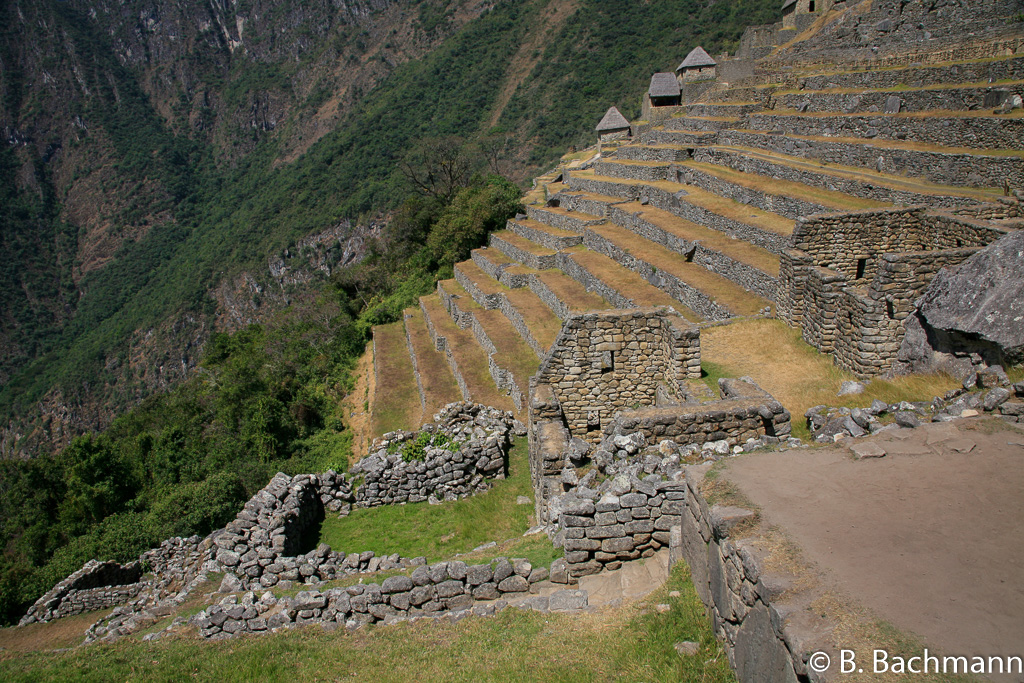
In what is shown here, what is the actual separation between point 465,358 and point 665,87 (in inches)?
1194

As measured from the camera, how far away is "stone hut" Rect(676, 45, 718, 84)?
128ft

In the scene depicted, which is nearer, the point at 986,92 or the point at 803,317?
the point at 803,317

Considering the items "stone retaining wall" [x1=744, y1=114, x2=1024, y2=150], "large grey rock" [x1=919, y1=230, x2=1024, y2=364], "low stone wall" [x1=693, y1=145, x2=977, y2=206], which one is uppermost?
"stone retaining wall" [x1=744, y1=114, x2=1024, y2=150]

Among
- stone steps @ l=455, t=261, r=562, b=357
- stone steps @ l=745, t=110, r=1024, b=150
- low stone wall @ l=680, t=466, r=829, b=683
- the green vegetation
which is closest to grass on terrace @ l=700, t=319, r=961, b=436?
low stone wall @ l=680, t=466, r=829, b=683

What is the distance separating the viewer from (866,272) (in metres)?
11.7

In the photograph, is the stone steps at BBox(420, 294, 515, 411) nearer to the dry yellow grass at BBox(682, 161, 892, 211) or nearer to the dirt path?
the dry yellow grass at BBox(682, 161, 892, 211)

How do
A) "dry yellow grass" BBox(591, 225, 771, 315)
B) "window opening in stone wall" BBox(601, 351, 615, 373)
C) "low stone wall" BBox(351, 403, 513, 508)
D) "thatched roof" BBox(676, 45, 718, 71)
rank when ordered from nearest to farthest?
1. "window opening in stone wall" BBox(601, 351, 615, 373)
2. "low stone wall" BBox(351, 403, 513, 508)
3. "dry yellow grass" BBox(591, 225, 771, 315)
4. "thatched roof" BBox(676, 45, 718, 71)

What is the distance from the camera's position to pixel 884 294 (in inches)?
321

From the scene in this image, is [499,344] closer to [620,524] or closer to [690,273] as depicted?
[690,273]

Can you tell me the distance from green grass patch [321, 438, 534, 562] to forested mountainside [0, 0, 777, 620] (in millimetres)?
4270

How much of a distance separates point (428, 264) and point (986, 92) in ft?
77.0

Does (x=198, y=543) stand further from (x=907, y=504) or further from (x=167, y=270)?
(x=167, y=270)

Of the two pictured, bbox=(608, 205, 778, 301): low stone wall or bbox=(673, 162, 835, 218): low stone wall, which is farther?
bbox=(673, 162, 835, 218): low stone wall

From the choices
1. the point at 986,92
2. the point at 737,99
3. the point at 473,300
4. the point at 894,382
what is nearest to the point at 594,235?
the point at 473,300
